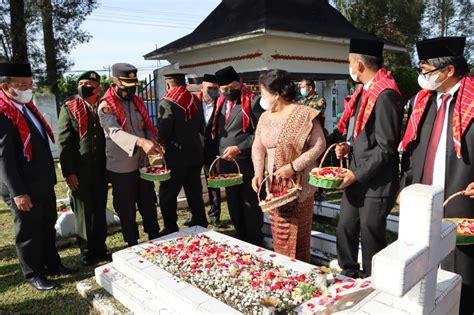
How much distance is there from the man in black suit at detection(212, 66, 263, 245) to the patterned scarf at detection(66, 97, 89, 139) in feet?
4.96

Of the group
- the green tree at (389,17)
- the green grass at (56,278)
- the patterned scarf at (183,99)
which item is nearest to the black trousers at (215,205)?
the green grass at (56,278)

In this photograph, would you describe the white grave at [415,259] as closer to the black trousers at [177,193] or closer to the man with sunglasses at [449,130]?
the man with sunglasses at [449,130]

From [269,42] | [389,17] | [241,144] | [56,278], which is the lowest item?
[56,278]

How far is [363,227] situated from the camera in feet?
10.5

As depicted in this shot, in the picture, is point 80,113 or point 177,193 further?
point 177,193

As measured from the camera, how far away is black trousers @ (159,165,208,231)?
4.88m

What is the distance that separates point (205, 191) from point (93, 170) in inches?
113

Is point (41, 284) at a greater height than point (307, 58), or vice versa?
point (307, 58)

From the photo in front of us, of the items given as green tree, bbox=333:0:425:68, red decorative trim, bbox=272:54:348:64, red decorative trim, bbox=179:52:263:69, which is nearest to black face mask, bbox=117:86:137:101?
red decorative trim, bbox=179:52:263:69

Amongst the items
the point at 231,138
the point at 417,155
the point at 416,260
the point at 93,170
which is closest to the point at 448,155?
the point at 417,155

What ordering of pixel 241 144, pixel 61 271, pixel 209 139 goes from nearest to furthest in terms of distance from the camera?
pixel 61 271
pixel 241 144
pixel 209 139

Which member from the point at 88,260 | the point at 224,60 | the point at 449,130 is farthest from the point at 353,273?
the point at 224,60

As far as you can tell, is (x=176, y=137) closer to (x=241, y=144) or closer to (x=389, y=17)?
(x=241, y=144)

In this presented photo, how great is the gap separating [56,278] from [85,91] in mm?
1984
